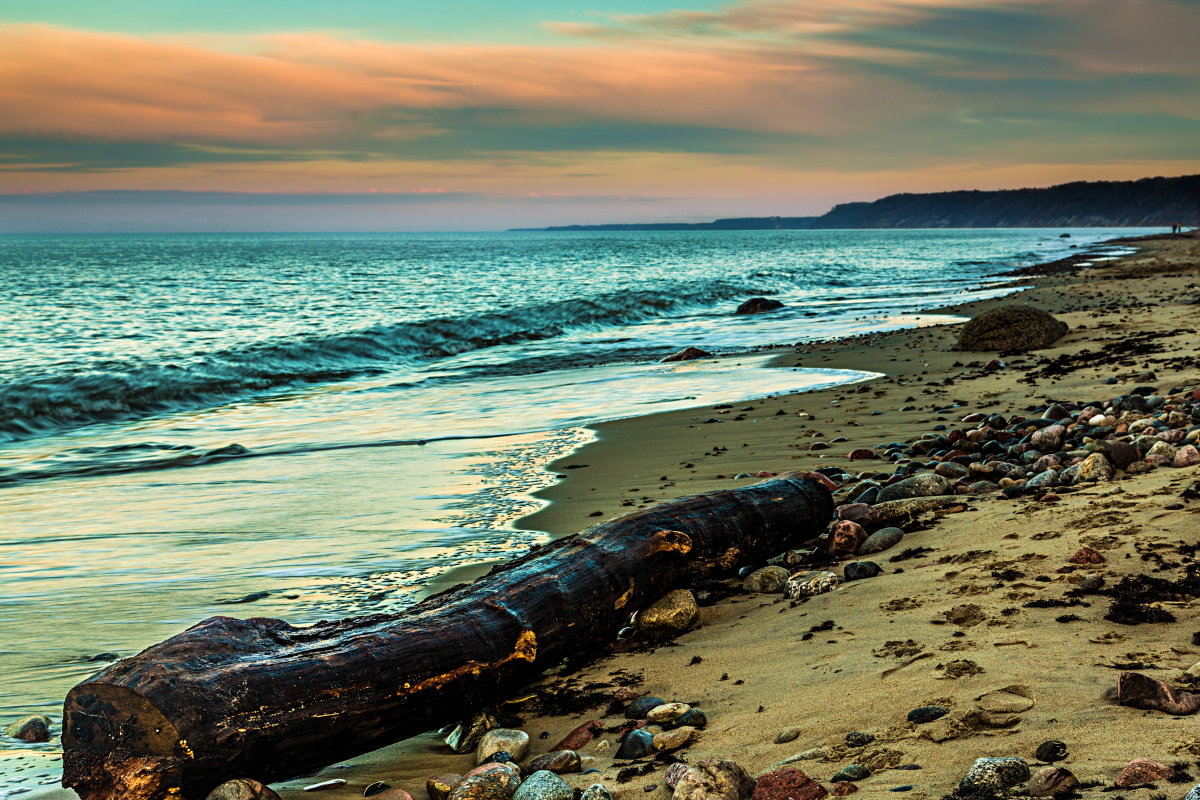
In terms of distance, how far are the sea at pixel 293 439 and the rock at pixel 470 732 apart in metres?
1.51

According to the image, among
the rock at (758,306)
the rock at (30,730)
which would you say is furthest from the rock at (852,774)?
the rock at (758,306)

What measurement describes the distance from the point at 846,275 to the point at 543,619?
156 ft

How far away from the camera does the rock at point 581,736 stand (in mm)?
3353

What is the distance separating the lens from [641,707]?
349 cm

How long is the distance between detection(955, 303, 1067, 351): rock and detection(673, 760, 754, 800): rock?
42.7 feet

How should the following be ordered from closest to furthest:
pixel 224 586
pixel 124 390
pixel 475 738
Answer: pixel 475 738
pixel 224 586
pixel 124 390

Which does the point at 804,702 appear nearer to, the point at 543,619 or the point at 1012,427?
the point at 543,619

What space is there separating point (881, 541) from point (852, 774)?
2.51 m

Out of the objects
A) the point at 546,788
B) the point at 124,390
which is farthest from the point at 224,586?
the point at 124,390

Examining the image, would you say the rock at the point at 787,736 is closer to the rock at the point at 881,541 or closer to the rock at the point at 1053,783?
the rock at the point at 1053,783

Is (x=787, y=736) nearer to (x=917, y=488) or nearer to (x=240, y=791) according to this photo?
(x=240, y=791)

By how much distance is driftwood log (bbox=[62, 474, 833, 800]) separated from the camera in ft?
9.72

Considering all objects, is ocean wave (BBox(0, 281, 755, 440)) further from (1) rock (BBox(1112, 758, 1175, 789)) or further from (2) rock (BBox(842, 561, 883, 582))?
(1) rock (BBox(1112, 758, 1175, 789))

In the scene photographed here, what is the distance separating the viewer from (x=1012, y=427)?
7.63 m
